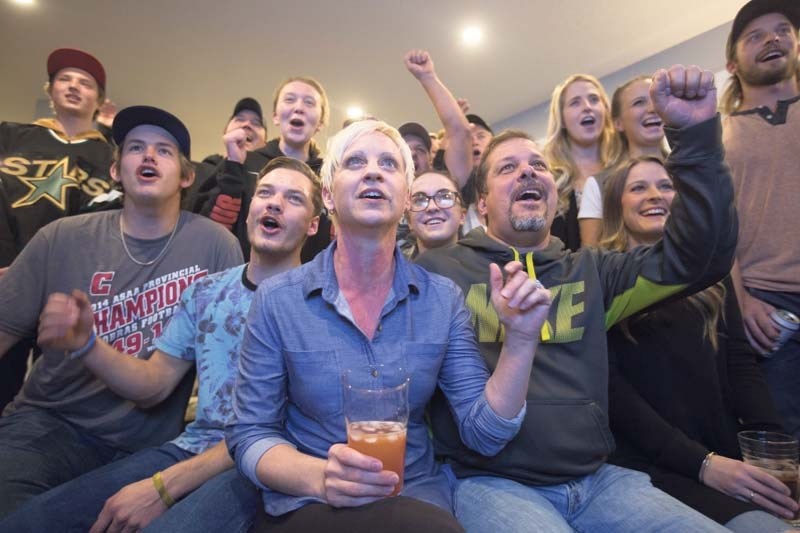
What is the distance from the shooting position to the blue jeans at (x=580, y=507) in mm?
1173

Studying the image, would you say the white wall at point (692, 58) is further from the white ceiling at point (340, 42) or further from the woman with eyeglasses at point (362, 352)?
the woman with eyeglasses at point (362, 352)

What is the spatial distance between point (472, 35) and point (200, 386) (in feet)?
14.1

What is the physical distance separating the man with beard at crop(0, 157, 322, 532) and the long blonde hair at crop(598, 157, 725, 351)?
1212mm

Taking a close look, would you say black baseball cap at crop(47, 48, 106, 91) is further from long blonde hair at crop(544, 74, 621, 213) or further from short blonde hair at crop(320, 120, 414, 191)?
long blonde hair at crop(544, 74, 621, 213)

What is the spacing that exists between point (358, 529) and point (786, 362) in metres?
1.93

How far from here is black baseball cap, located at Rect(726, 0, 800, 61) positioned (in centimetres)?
229

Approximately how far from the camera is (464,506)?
1.28 meters

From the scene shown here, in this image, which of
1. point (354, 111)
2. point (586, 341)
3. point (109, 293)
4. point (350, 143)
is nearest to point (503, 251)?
point (586, 341)

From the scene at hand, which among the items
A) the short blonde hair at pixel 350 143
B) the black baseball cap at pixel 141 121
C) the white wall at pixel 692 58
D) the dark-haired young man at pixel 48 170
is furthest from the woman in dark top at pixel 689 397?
the white wall at pixel 692 58

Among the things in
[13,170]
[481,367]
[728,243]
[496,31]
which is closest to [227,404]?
[481,367]

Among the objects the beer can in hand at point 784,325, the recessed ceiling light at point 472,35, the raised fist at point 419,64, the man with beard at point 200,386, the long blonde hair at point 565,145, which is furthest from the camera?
the recessed ceiling light at point 472,35

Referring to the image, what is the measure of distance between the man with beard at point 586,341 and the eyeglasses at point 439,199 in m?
0.66

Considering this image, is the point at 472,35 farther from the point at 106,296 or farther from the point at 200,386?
the point at 200,386

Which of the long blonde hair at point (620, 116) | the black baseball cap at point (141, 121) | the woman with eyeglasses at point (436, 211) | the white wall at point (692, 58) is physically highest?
the white wall at point (692, 58)
